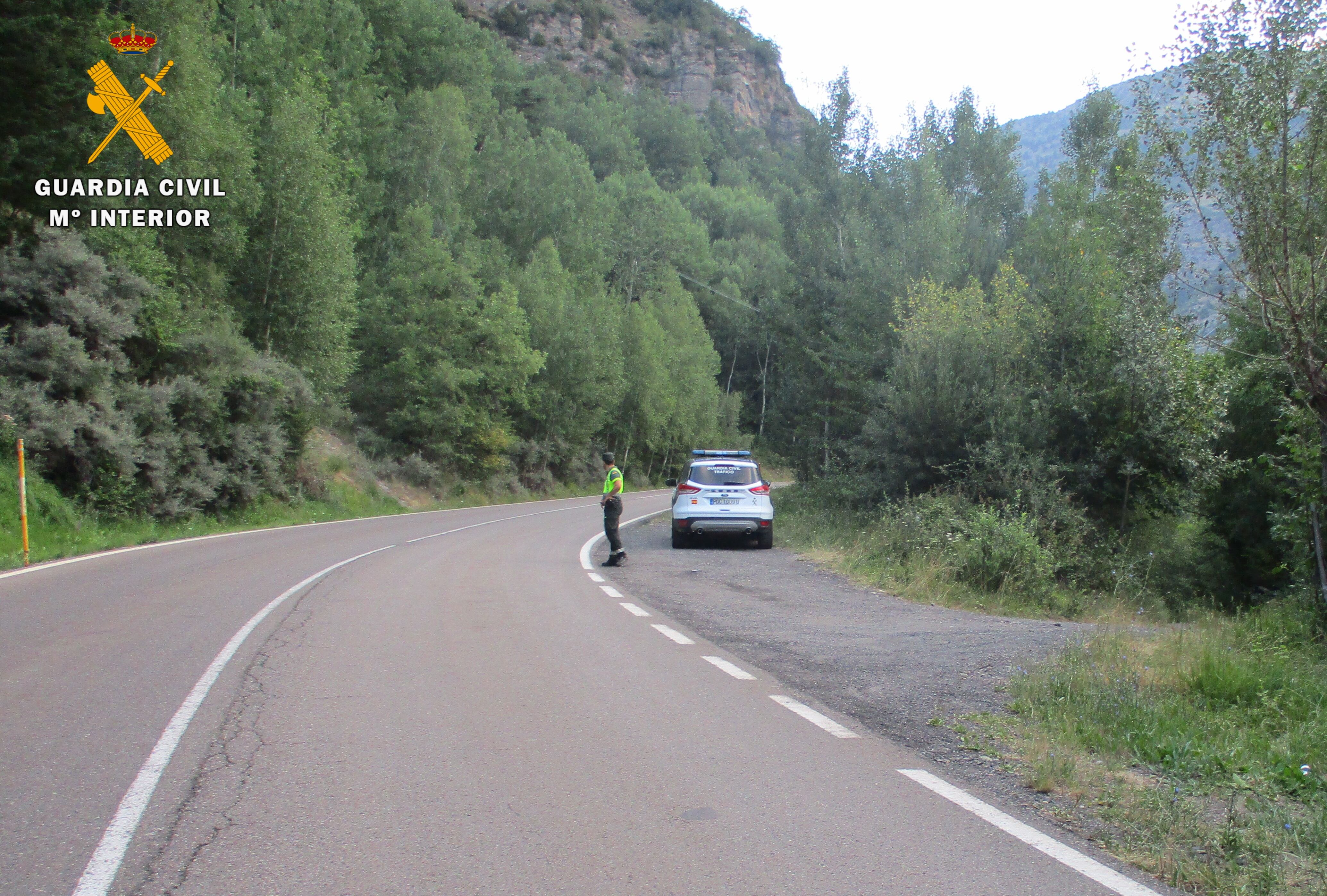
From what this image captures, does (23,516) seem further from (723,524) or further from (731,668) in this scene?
(731,668)

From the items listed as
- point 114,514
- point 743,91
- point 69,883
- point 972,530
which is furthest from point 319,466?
point 743,91

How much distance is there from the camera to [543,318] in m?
49.0

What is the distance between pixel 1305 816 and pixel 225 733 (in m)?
5.80

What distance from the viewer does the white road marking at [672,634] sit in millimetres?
9109

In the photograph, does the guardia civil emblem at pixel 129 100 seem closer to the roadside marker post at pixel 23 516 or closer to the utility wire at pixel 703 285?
the roadside marker post at pixel 23 516

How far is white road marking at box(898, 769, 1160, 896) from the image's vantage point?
3.84m

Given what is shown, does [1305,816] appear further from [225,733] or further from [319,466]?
[319,466]

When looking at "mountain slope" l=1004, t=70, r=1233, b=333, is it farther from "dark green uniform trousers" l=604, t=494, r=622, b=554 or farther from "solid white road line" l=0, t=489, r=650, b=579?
"solid white road line" l=0, t=489, r=650, b=579

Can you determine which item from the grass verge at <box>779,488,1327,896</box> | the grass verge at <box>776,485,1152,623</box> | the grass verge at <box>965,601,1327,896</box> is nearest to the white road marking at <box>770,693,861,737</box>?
the grass verge at <box>779,488,1327,896</box>

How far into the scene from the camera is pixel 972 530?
50.0 ft

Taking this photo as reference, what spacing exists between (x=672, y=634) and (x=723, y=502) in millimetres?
9258

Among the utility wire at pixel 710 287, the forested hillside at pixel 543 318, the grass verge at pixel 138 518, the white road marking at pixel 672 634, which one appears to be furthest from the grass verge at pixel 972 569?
the utility wire at pixel 710 287

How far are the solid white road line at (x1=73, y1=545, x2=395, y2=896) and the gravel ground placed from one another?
402cm

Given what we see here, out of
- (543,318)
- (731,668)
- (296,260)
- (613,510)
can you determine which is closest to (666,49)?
(543,318)
